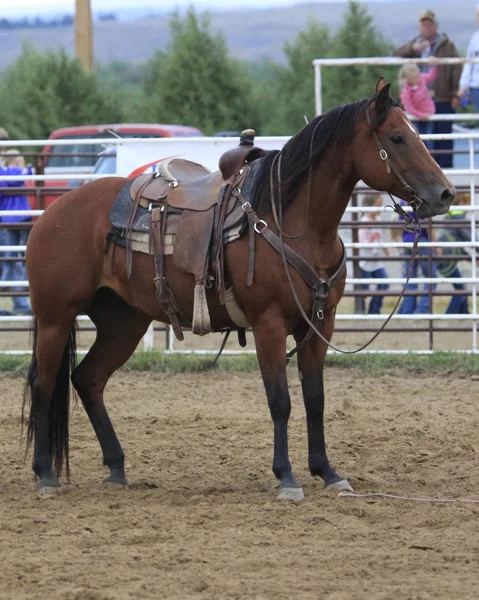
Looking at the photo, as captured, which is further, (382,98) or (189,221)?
(189,221)

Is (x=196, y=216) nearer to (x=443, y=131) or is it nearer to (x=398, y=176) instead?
(x=398, y=176)

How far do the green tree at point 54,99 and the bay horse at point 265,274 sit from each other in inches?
655

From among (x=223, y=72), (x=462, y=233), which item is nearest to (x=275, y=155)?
(x=462, y=233)

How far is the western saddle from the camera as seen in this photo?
207 inches

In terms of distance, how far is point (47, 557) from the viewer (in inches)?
167

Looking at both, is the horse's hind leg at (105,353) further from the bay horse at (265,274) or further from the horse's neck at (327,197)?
the horse's neck at (327,197)

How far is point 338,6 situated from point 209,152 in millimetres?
147549

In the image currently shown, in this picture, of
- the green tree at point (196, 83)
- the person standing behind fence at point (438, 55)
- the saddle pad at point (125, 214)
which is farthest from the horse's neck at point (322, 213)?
the green tree at point (196, 83)

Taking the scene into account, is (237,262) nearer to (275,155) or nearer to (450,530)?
Answer: (275,155)

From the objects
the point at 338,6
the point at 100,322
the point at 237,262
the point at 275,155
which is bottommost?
the point at 100,322

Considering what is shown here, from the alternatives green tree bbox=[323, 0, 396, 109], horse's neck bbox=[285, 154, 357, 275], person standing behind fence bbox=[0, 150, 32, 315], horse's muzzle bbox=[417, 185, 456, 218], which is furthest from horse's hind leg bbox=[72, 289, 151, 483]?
green tree bbox=[323, 0, 396, 109]

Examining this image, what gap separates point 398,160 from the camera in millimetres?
4938

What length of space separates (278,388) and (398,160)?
4.13 feet

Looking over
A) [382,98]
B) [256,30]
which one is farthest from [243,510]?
[256,30]
